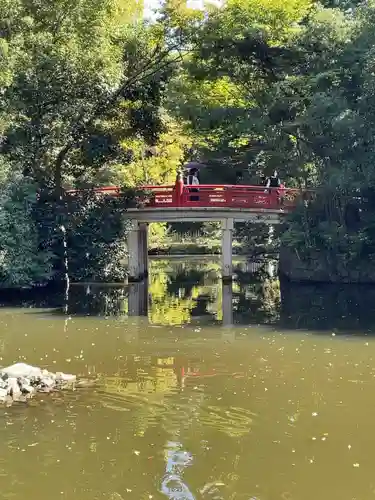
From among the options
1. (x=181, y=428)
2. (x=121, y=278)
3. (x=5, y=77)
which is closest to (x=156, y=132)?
(x=121, y=278)

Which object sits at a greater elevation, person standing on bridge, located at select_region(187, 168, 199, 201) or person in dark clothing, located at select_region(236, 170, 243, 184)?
person in dark clothing, located at select_region(236, 170, 243, 184)

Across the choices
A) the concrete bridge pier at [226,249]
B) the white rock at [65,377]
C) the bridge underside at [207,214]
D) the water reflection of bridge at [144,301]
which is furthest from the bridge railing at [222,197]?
the white rock at [65,377]

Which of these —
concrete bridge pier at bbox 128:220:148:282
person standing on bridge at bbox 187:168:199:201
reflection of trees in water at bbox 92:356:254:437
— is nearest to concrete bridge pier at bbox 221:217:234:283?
person standing on bridge at bbox 187:168:199:201

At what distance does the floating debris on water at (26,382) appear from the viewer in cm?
955

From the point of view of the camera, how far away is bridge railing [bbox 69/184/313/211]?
25.1 m

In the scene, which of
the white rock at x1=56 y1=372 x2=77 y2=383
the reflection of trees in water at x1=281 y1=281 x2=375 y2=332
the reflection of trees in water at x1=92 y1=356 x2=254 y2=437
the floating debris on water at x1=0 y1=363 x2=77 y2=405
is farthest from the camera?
the reflection of trees in water at x1=281 y1=281 x2=375 y2=332

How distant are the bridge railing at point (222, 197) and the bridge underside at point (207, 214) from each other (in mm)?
135

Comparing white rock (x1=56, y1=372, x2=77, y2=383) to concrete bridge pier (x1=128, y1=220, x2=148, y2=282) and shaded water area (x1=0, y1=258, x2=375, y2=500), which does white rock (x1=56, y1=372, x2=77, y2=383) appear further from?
concrete bridge pier (x1=128, y1=220, x2=148, y2=282)

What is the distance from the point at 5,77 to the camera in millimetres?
19328

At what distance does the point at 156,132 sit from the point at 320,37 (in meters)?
7.14

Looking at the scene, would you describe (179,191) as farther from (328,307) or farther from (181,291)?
(328,307)

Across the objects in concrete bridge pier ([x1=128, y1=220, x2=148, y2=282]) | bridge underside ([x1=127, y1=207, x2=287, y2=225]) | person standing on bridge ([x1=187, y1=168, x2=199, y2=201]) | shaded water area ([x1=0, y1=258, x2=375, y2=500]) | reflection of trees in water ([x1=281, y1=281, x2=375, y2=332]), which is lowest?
shaded water area ([x1=0, y1=258, x2=375, y2=500])

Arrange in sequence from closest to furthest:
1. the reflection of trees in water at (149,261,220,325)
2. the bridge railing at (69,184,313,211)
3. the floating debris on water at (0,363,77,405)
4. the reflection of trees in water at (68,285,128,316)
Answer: the floating debris on water at (0,363,77,405) < the reflection of trees in water at (149,261,220,325) < the reflection of trees in water at (68,285,128,316) < the bridge railing at (69,184,313,211)

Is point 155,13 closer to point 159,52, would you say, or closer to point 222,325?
point 159,52
